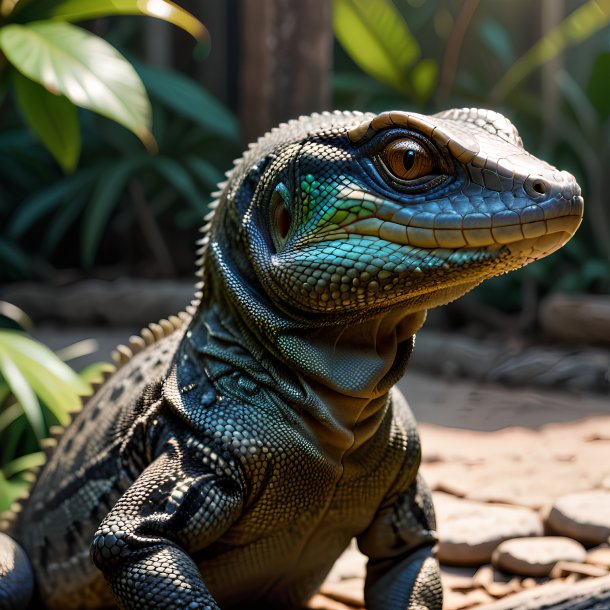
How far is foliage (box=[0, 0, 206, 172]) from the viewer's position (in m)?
4.70

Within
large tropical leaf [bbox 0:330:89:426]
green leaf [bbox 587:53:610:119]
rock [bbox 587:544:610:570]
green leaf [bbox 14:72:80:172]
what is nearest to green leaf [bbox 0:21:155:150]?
green leaf [bbox 14:72:80:172]

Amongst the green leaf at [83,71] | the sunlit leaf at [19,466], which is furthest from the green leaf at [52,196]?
the green leaf at [83,71]

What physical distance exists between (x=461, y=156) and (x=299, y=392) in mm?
811

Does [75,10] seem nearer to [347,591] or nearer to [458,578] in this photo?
[347,591]

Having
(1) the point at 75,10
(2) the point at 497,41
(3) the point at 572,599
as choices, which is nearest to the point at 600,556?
(3) the point at 572,599

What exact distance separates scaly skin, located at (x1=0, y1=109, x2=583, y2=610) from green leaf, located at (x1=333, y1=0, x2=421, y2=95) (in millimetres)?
8444

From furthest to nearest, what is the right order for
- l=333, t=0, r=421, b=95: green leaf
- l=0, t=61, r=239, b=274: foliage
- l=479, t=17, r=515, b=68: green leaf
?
l=479, t=17, r=515, b=68: green leaf, l=0, t=61, r=239, b=274: foliage, l=333, t=0, r=421, b=95: green leaf

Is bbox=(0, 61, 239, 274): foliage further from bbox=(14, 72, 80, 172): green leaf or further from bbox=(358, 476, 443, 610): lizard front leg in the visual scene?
bbox=(358, 476, 443, 610): lizard front leg

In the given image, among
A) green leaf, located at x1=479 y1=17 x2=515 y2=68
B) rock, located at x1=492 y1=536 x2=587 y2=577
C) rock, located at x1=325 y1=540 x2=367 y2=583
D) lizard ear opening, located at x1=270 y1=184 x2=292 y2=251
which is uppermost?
lizard ear opening, located at x1=270 y1=184 x2=292 y2=251

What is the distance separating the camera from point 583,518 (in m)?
4.06

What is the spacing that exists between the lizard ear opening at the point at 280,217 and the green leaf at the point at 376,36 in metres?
8.63

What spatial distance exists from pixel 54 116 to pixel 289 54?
4058 mm

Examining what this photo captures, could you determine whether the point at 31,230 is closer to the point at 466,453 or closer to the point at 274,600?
the point at 466,453

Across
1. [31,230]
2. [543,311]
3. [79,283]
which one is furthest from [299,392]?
[31,230]
